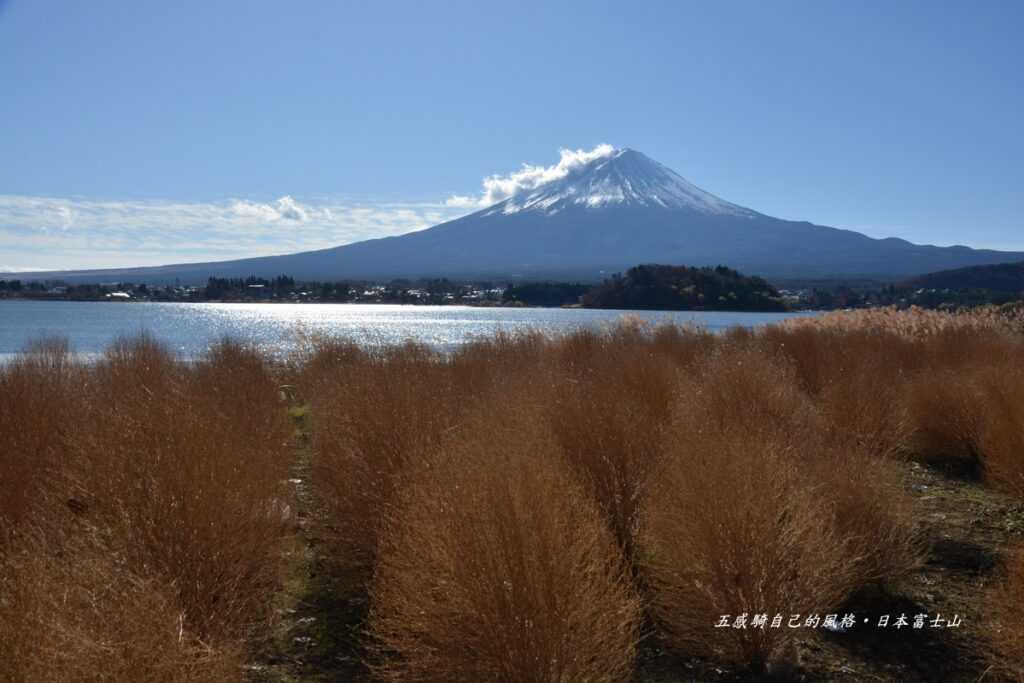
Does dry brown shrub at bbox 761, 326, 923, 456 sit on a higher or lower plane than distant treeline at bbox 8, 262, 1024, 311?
lower

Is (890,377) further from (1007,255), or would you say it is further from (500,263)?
(1007,255)

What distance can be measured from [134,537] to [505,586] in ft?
7.27

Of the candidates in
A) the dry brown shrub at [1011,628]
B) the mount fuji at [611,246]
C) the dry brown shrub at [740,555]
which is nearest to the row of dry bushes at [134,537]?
the dry brown shrub at [740,555]

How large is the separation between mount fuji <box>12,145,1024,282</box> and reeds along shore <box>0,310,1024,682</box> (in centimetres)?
11391

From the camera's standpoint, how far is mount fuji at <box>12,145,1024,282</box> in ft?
441

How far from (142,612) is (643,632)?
3.29 metres

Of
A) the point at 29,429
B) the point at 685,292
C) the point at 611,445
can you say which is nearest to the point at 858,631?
the point at 611,445

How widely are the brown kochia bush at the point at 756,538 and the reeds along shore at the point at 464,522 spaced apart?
0.05ft

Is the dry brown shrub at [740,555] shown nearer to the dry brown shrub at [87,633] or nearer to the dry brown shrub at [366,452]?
the dry brown shrub at [366,452]

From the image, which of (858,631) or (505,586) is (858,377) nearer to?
(858,631)

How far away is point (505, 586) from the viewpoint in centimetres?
373

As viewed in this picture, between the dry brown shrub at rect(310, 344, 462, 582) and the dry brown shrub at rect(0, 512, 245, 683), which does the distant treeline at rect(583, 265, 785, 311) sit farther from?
the dry brown shrub at rect(0, 512, 245, 683)

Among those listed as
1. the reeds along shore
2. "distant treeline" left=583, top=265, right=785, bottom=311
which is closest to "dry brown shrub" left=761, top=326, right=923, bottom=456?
the reeds along shore

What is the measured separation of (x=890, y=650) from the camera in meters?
5.36
